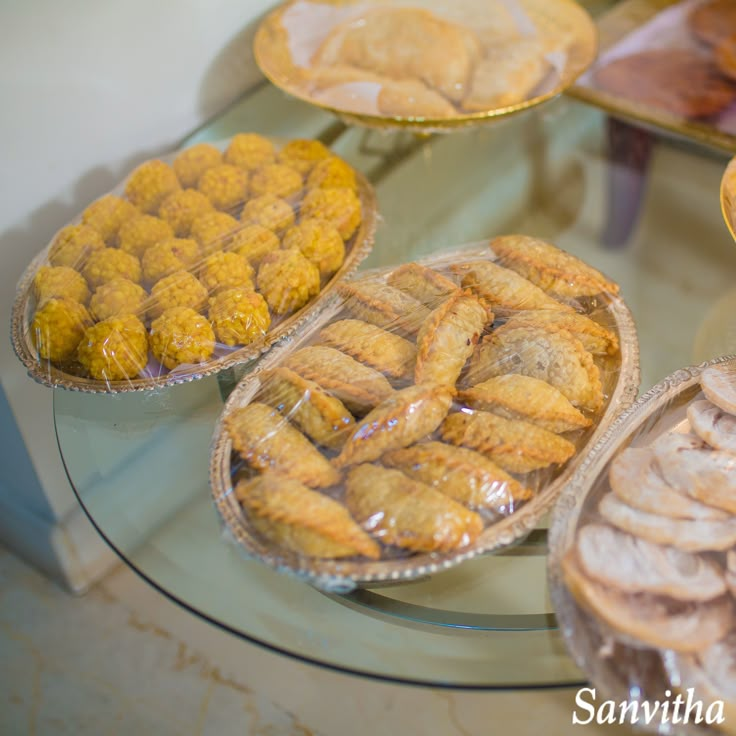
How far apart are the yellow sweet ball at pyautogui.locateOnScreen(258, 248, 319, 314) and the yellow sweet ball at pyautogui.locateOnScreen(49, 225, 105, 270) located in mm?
248

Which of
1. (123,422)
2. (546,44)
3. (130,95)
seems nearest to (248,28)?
(130,95)

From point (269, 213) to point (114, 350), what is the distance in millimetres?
307

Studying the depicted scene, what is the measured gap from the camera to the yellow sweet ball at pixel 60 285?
1056mm

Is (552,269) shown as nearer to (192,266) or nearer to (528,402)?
(528,402)

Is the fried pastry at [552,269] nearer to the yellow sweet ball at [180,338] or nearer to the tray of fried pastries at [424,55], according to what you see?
the tray of fried pastries at [424,55]

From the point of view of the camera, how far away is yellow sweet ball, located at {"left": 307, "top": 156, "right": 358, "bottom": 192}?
3.92ft

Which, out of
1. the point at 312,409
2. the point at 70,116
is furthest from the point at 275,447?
the point at 70,116

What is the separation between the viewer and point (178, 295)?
3.40 feet

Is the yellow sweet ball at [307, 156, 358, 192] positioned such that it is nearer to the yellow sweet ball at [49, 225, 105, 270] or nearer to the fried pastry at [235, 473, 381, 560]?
the yellow sweet ball at [49, 225, 105, 270]

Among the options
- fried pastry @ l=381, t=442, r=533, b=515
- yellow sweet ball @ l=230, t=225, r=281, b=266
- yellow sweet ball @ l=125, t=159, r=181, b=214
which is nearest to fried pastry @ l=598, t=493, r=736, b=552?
fried pastry @ l=381, t=442, r=533, b=515

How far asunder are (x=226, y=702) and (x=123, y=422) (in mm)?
631

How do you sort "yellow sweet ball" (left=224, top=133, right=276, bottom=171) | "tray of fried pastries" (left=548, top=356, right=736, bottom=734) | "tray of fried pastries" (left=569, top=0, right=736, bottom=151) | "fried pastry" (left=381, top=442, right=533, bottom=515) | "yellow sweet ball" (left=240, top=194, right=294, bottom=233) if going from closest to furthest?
"tray of fried pastries" (left=548, top=356, right=736, bottom=734) < "fried pastry" (left=381, top=442, right=533, bottom=515) < "yellow sweet ball" (left=240, top=194, right=294, bottom=233) < "yellow sweet ball" (left=224, top=133, right=276, bottom=171) < "tray of fried pastries" (left=569, top=0, right=736, bottom=151)

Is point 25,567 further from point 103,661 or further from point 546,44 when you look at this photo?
point 546,44

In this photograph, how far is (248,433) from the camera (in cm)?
89
